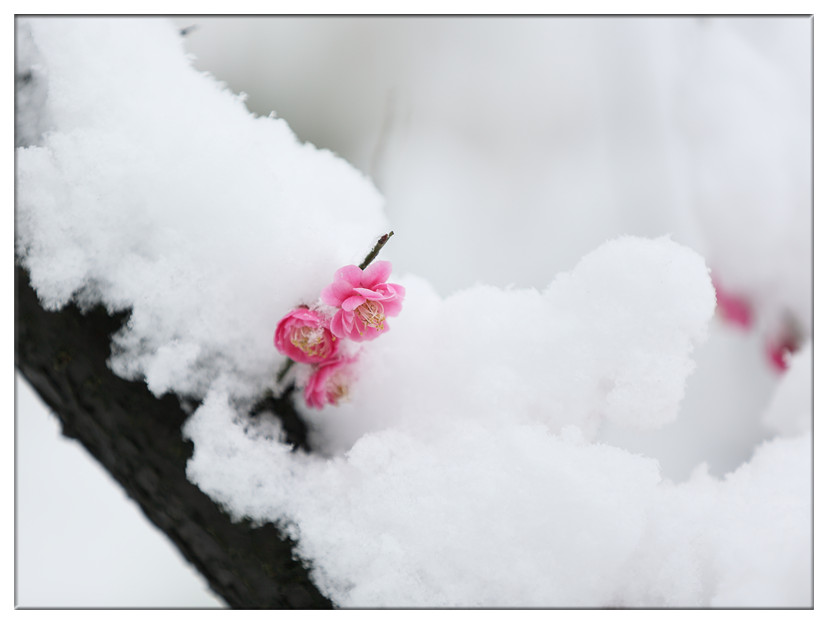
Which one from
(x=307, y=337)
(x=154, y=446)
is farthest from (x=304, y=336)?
(x=154, y=446)

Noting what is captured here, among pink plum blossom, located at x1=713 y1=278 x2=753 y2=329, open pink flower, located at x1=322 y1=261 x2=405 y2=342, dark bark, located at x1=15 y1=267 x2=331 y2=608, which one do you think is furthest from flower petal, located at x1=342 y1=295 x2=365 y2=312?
pink plum blossom, located at x1=713 y1=278 x2=753 y2=329

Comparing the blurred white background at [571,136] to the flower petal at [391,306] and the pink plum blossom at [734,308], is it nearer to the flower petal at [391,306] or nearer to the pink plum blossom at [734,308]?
the pink plum blossom at [734,308]

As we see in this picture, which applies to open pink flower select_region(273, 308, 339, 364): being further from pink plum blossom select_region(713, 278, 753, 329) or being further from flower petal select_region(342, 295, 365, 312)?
pink plum blossom select_region(713, 278, 753, 329)

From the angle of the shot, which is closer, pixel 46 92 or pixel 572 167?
pixel 46 92

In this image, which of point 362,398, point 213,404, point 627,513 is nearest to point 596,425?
point 627,513

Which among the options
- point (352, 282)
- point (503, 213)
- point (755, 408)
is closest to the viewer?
point (352, 282)

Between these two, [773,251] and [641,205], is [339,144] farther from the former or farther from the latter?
[773,251]
